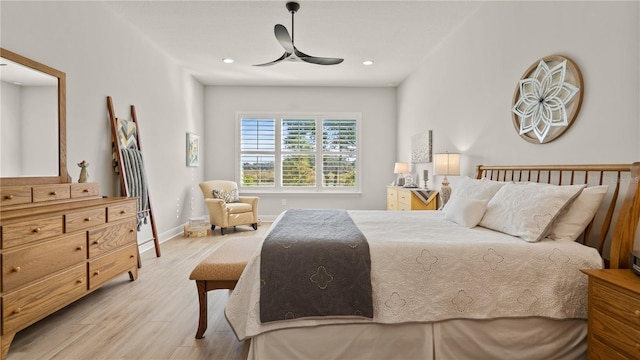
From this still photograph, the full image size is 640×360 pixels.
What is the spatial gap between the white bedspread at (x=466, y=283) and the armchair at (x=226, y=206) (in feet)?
11.8

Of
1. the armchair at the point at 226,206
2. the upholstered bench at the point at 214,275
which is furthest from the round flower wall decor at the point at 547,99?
the armchair at the point at 226,206

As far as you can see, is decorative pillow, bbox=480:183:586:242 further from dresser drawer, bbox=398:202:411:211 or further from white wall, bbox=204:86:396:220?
white wall, bbox=204:86:396:220

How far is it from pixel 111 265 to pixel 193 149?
3.31 metres

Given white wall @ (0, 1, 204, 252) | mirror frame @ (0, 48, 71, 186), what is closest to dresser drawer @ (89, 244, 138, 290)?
mirror frame @ (0, 48, 71, 186)

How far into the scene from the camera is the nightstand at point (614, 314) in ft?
4.30

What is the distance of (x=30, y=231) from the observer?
196 cm

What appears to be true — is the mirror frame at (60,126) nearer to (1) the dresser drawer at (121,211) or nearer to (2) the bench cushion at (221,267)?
(1) the dresser drawer at (121,211)

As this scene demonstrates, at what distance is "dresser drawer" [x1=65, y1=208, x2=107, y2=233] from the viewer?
89.2 inches

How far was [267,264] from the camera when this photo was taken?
66.3 inches

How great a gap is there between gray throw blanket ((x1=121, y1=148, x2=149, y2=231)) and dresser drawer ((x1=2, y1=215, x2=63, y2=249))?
4.80 ft

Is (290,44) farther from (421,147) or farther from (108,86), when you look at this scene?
(421,147)

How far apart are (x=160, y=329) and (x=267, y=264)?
1091mm

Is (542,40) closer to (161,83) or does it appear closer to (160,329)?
(160,329)

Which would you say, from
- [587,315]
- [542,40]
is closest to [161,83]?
[542,40]
